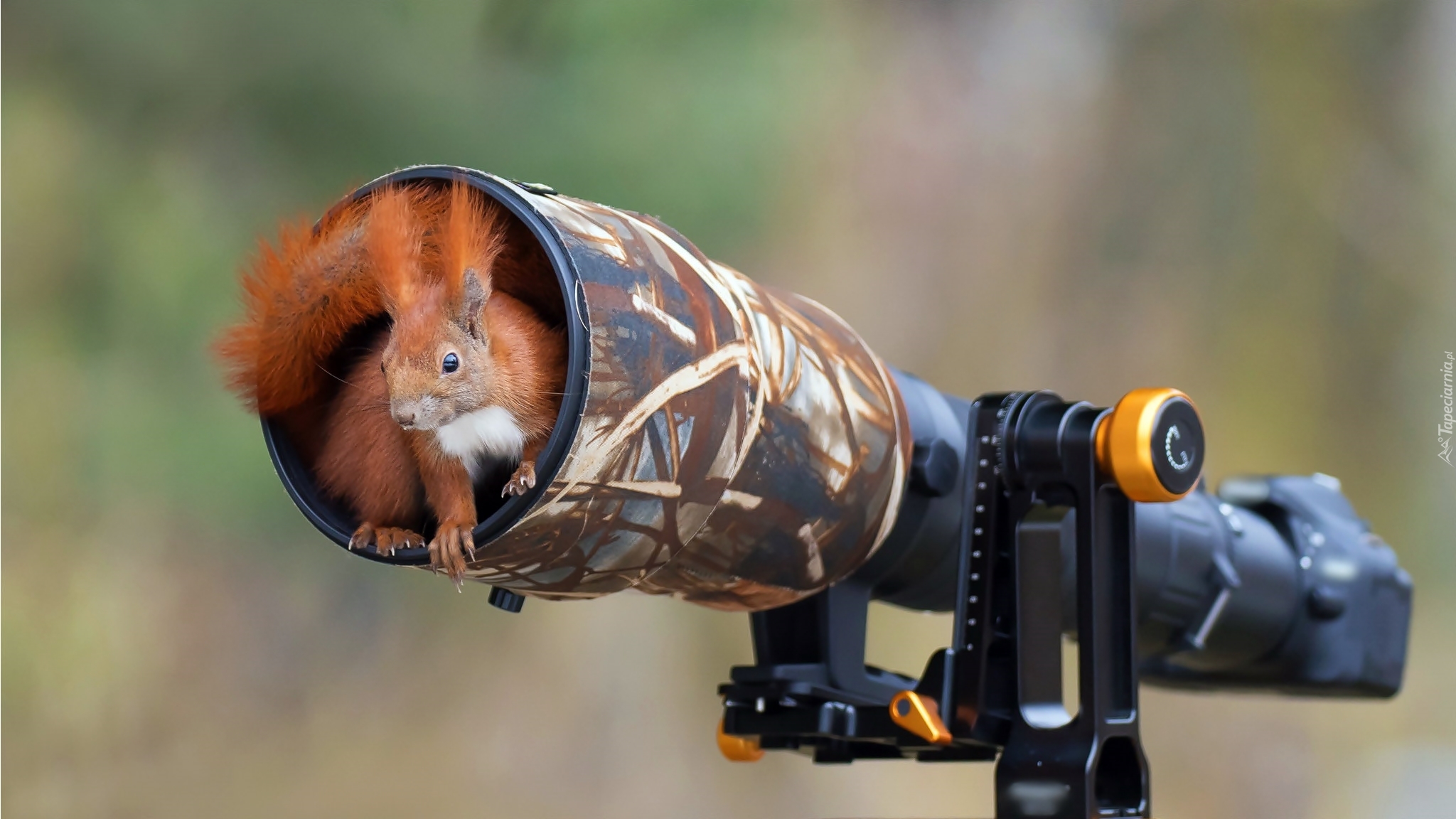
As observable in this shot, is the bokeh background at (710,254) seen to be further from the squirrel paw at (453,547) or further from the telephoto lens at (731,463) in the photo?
the squirrel paw at (453,547)

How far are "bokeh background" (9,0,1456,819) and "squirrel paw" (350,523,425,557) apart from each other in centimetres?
150

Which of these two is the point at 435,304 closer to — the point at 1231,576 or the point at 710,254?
the point at 1231,576

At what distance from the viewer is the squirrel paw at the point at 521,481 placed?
779mm

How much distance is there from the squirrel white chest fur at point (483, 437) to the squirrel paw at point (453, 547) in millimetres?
51

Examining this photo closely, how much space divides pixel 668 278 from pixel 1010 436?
386mm

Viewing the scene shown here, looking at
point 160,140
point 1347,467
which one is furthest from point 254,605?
point 1347,467

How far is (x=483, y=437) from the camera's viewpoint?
826 millimetres

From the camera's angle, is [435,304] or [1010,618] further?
[1010,618]

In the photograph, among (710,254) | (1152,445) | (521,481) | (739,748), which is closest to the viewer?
(521,481)

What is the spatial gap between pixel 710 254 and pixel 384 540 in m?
1.74

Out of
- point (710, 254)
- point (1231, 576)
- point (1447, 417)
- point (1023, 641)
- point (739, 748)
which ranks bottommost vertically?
point (739, 748)

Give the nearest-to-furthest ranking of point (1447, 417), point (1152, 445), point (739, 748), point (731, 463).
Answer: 1. point (731, 463)
2. point (1152, 445)
3. point (739, 748)
4. point (1447, 417)

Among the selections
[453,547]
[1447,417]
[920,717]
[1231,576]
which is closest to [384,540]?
[453,547]

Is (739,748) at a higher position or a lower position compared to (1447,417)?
lower
